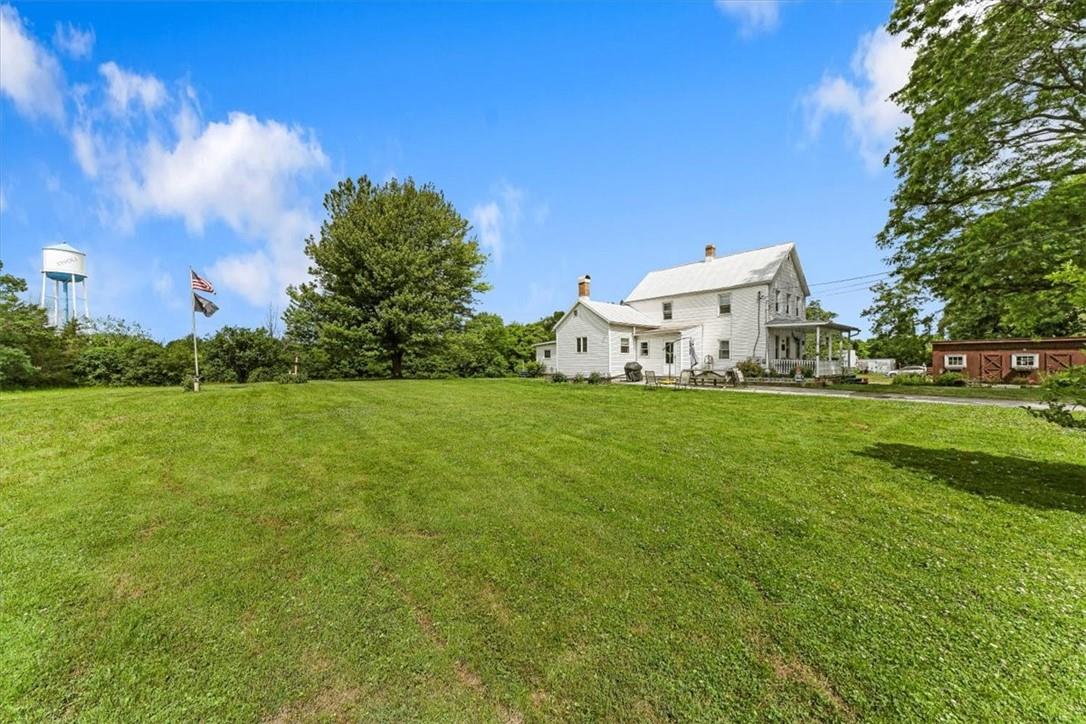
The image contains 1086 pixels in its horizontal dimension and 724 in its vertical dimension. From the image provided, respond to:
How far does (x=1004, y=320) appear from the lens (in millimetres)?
5590

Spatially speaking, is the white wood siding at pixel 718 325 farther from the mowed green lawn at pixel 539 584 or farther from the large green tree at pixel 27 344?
the large green tree at pixel 27 344

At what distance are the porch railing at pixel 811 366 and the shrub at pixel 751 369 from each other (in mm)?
851

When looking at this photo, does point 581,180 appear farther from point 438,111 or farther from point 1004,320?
point 1004,320

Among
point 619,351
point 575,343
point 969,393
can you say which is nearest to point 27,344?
point 575,343

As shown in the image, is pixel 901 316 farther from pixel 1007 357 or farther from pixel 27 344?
pixel 27 344

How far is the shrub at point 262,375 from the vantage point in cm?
1947

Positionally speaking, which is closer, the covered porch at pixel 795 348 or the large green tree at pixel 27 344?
the large green tree at pixel 27 344

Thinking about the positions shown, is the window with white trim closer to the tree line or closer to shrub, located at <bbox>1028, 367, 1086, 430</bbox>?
shrub, located at <bbox>1028, 367, 1086, 430</bbox>

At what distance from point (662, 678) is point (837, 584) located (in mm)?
1771

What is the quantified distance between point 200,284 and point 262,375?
24.7 feet

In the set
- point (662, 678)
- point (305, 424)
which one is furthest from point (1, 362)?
point (662, 678)

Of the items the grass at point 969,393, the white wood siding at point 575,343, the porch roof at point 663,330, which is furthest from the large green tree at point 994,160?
the white wood siding at point 575,343

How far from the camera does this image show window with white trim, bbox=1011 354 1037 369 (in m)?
19.3

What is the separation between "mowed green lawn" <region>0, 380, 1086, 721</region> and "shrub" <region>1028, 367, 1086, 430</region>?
0.92 metres
